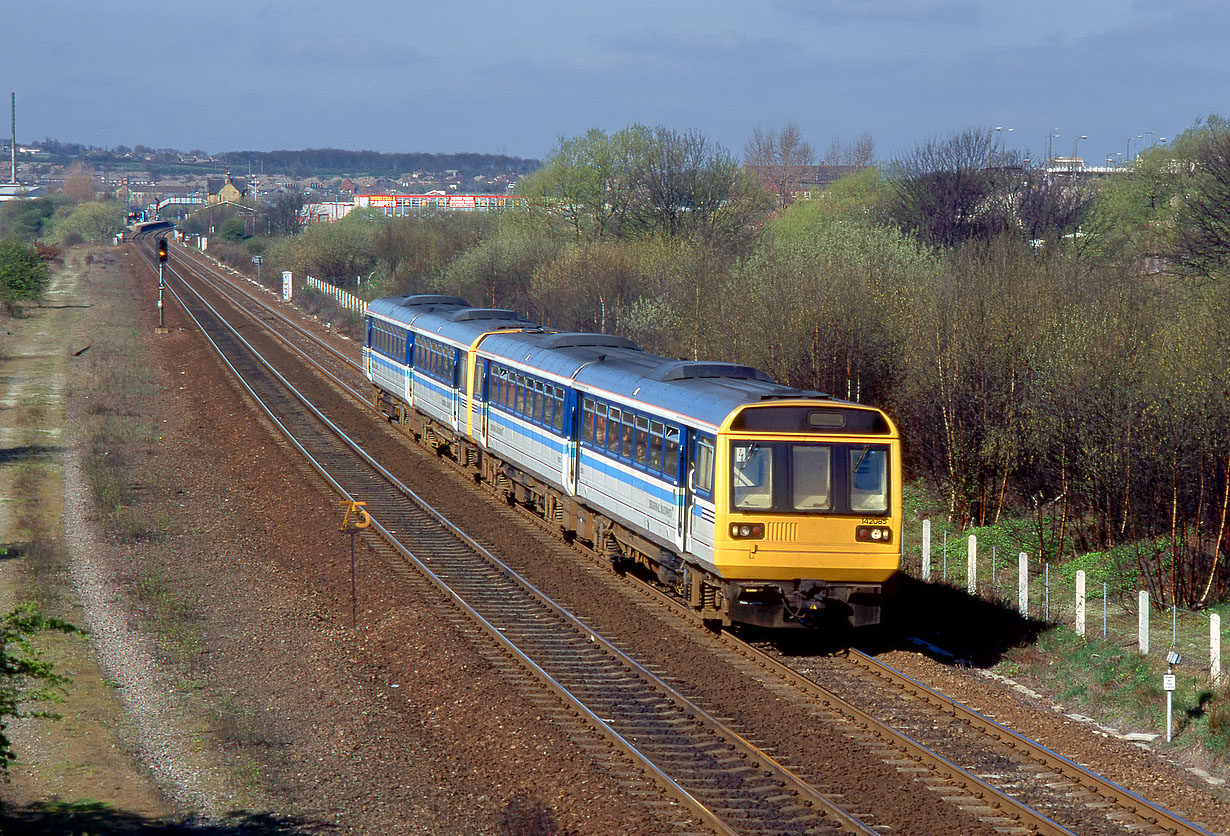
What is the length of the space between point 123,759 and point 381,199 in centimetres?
15728

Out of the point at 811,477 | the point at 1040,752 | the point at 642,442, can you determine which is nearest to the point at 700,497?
the point at 811,477

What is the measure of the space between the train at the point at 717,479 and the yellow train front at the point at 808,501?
13 millimetres

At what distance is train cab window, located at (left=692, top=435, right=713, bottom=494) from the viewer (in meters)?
13.9

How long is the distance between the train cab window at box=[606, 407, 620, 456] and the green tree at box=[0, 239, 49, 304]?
51.0 metres

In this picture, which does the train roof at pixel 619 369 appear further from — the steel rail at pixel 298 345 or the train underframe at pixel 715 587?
the steel rail at pixel 298 345

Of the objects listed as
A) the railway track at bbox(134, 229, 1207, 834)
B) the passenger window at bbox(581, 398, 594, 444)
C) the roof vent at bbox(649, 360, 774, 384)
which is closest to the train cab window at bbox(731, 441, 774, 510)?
the railway track at bbox(134, 229, 1207, 834)

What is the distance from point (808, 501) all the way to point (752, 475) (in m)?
0.67

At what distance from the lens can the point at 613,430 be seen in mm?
17016

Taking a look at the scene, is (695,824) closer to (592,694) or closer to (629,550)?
(592,694)

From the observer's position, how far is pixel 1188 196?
33062 millimetres

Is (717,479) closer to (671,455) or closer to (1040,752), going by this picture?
(671,455)

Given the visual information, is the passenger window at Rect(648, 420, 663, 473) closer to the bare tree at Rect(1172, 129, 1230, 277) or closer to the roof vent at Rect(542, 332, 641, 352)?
the roof vent at Rect(542, 332, 641, 352)

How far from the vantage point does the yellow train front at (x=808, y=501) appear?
44.4ft

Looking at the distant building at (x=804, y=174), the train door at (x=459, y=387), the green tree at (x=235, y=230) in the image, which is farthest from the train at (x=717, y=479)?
the green tree at (x=235, y=230)
